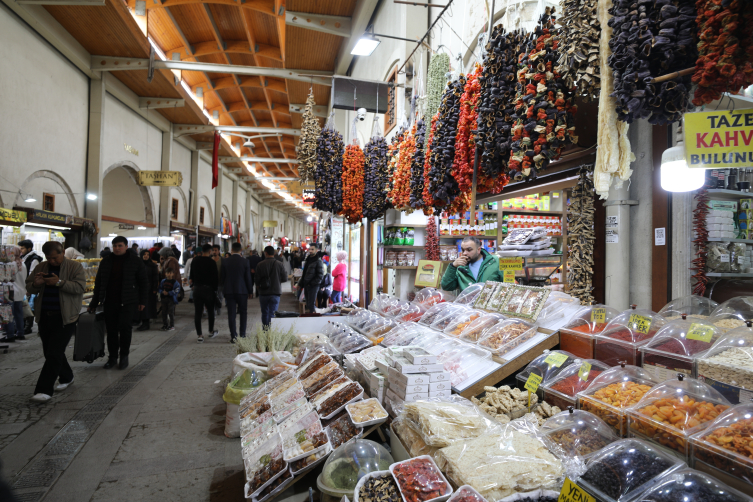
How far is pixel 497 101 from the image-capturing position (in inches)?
91.5

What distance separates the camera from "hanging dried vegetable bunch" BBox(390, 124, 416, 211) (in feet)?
13.1

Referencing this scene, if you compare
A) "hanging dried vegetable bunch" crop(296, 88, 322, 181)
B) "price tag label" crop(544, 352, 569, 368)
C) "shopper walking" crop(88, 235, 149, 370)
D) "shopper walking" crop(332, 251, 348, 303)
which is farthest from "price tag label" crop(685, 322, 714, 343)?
"shopper walking" crop(332, 251, 348, 303)

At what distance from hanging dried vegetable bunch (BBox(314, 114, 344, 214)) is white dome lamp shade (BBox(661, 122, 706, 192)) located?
12.3ft

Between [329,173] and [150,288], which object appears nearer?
[329,173]

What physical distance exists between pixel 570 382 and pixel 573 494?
2.95ft

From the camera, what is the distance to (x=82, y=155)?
9.34 metres

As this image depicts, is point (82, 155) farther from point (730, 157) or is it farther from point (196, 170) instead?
point (730, 157)

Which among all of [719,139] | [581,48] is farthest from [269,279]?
[719,139]

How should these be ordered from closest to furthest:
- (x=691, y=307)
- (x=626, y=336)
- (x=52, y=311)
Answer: (x=626, y=336)
(x=691, y=307)
(x=52, y=311)

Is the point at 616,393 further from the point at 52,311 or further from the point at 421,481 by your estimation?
the point at 52,311

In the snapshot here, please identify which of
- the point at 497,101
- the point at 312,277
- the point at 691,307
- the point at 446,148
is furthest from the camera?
Answer: the point at 312,277

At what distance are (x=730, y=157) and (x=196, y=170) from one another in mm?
18081

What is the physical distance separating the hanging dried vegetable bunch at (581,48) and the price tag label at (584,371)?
134cm

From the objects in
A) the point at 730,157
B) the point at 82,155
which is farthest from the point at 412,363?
the point at 82,155
